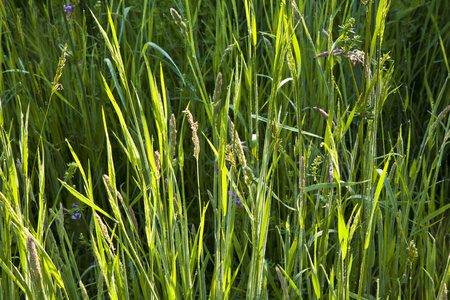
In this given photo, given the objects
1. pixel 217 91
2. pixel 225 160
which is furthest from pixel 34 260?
pixel 225 160

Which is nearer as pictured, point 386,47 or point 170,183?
point 170,183

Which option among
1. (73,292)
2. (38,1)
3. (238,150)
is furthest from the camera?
(38,1)

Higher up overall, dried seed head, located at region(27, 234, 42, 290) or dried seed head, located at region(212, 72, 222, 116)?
dried seed head, located at region(212, 72, 222, 116)

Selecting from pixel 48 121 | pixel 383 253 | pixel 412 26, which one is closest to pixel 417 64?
pixel 412 26

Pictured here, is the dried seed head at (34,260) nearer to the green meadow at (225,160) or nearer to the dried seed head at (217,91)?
the green meadow at (225,160)

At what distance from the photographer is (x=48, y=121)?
5.22ft

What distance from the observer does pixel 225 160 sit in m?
1.15

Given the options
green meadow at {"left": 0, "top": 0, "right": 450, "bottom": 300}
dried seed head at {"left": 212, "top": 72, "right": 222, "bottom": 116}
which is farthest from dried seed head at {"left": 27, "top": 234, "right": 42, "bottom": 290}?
dried seed head at {"left": 212, "top": 72, "right": 222, "bottom": 116}

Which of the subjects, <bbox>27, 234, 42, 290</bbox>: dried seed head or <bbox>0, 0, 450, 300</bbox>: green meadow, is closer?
<bbox>27, 234, 42, 290</bbox>: dried seed head

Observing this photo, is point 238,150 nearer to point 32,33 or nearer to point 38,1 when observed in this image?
point 32,33

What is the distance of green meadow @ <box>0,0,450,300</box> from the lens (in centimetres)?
83

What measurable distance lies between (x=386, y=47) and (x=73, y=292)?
130 cm

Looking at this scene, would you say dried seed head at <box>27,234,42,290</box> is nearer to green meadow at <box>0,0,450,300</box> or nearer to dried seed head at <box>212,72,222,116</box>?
green meadow at <box>0,0,450,300</box>

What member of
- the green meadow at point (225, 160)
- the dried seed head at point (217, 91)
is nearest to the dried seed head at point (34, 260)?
the green meadow at point (225, 160)
